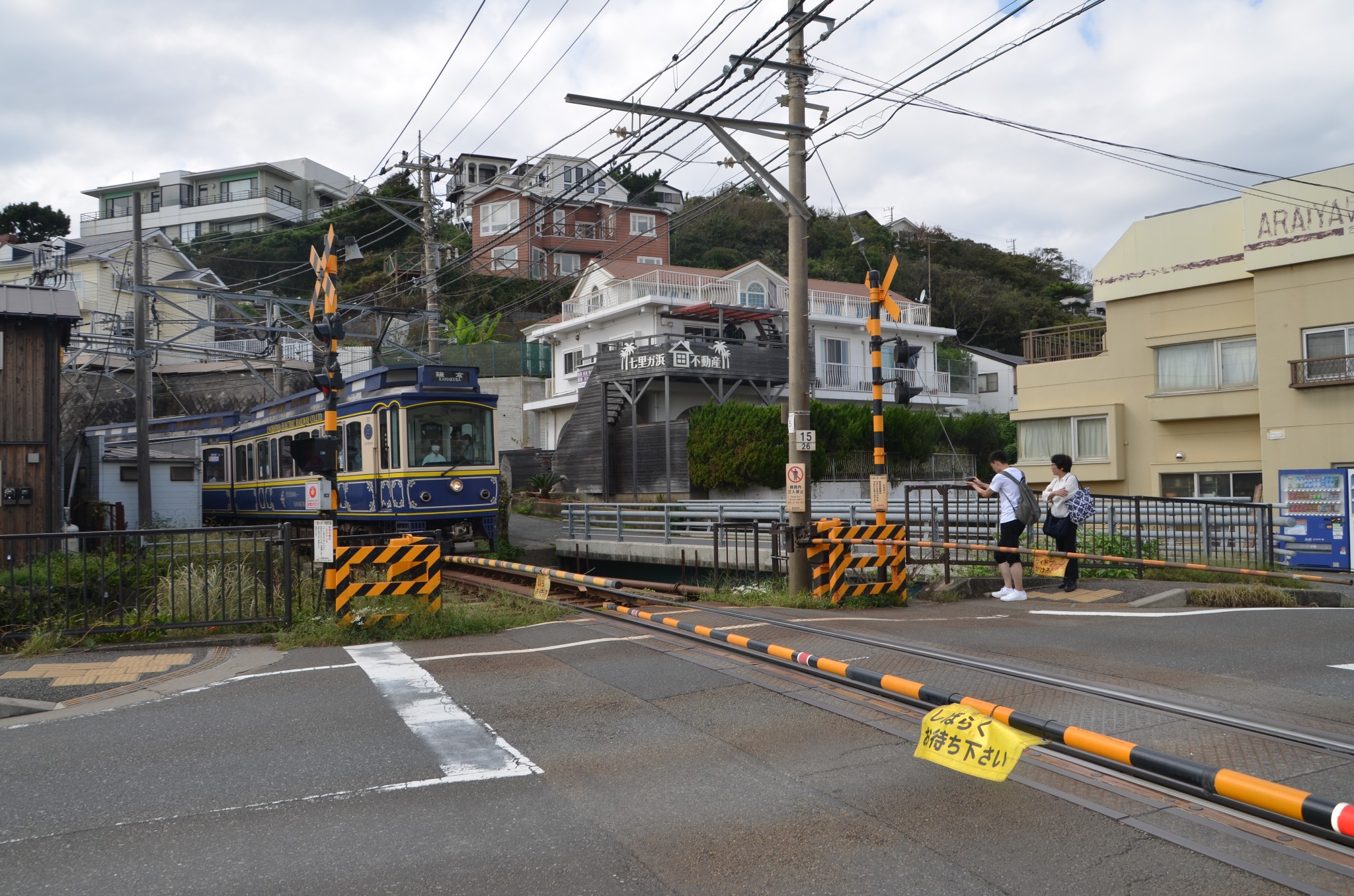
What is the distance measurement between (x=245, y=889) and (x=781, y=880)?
2.18m

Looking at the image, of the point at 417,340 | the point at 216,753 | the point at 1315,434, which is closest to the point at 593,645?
the point at 216,753

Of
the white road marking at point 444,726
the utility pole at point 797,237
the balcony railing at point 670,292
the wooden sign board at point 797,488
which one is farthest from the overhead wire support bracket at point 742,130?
the balcony railing at point 670,292

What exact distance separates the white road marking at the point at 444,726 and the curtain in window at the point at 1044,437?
2311cm

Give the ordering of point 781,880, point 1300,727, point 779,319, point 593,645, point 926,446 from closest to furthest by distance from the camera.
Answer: point 781,880, point 1300,727, point 593,645, point 926,446, point 779,319

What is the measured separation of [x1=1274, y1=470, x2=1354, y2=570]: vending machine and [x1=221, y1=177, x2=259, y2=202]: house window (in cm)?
6794

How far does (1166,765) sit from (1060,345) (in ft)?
90.3

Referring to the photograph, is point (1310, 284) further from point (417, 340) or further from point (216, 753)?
point (417, 340)

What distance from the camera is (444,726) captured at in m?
6.68

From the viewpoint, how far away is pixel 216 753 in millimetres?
6211

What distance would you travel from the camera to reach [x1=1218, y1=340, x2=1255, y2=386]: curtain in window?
24.4 meters

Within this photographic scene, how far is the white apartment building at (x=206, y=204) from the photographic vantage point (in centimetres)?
6931

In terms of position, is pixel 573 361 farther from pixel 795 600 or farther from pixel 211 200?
pixel 211 200

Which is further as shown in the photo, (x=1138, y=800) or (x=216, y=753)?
(x=216, y=753)

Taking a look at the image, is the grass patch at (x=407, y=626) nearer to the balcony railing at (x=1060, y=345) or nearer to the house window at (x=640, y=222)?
the balcony railing at (x=1060, y=345)
